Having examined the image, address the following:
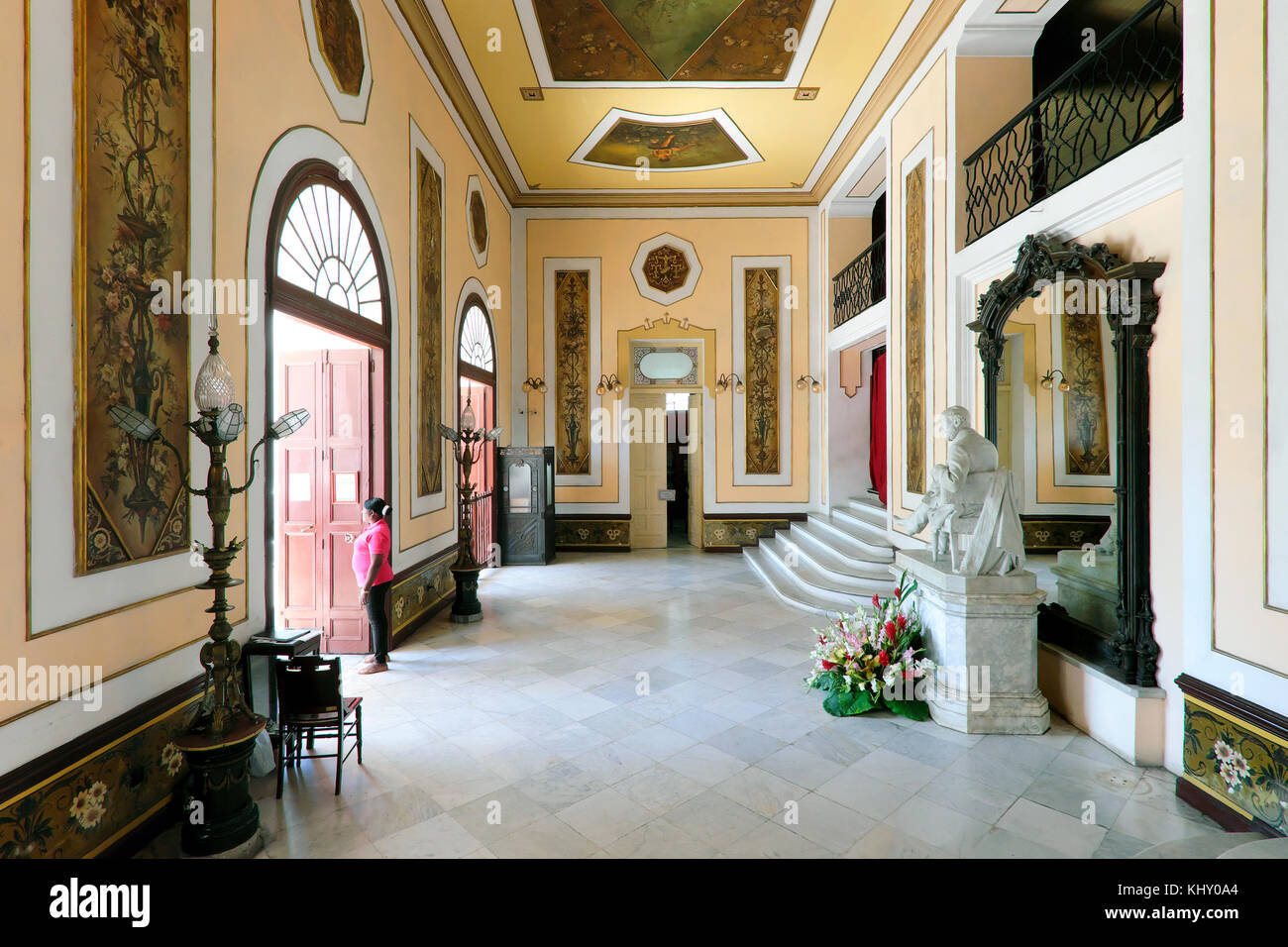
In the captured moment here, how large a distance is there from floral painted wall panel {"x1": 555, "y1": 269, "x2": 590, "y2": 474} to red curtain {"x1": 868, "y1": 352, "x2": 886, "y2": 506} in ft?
15.5

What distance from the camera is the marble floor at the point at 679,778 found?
292 centimetres

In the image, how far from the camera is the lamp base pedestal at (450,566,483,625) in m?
6.73

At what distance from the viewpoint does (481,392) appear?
31.0ft

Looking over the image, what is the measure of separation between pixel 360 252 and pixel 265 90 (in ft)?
4.98

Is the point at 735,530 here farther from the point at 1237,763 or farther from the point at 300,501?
the point at 1237,763

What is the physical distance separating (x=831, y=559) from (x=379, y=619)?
17.8 feet

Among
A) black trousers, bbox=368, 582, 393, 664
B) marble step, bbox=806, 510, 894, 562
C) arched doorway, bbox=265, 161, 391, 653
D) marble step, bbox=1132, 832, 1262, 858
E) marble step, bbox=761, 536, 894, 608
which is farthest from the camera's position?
marble step, bbox=806, 510, 894, 562

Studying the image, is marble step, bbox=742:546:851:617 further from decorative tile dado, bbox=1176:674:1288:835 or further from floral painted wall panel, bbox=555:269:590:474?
decorative tile dado, bbox=1176:674:1288:835

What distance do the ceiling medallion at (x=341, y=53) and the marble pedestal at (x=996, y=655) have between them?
5.48 m

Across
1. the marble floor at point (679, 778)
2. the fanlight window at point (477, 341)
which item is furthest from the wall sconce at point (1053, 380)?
the fanlight window at point (477, 341)

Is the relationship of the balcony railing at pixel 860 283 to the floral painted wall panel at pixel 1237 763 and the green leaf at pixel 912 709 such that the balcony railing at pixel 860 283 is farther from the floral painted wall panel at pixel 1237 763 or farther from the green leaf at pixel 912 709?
the floral painted wall panel at pixel 1237 763

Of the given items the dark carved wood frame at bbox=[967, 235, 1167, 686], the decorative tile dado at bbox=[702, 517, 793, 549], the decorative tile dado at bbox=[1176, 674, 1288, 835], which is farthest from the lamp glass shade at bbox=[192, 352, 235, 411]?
the decorative tile dado at bbox=[702, 517, 793, 549]

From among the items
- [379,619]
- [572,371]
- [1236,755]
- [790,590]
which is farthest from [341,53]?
[1236,755]
